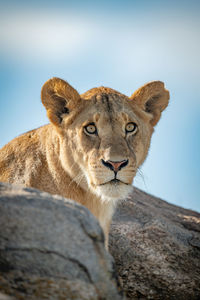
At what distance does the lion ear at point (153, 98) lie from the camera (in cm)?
464

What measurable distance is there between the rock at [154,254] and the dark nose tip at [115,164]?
4.16ft

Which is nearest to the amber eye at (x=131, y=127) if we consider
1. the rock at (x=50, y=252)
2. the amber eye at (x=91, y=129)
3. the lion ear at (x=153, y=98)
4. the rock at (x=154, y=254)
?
the amber eye at (x=91, y=129)

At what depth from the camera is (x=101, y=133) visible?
400 centimetres

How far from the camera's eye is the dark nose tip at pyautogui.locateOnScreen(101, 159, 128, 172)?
12.1 feet

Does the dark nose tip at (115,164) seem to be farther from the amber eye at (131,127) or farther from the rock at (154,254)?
the rock at (154,254)

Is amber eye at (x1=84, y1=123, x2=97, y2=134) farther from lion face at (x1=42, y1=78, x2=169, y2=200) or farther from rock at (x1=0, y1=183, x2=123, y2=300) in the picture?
rock at (x1=0, y1=183, x2=123, y2=300)

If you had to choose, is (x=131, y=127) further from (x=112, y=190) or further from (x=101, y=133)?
(x=112, y=190)

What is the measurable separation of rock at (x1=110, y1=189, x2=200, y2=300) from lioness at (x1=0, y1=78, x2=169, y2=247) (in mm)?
810

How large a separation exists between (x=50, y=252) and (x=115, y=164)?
1.71 metres

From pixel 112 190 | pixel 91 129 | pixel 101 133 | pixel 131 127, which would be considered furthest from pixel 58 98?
pixel 112 190

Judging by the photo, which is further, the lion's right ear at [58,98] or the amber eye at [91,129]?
the lion's right ear at [58,98]

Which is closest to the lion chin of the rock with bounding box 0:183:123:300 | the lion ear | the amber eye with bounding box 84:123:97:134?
the amber eye with bounding box 84:123:97:134

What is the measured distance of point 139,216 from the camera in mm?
6305

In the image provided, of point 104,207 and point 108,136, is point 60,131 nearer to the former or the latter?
point 108,136
